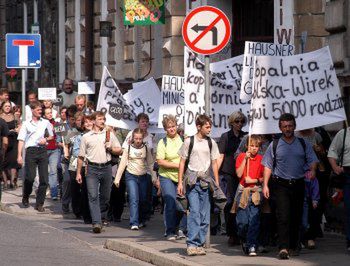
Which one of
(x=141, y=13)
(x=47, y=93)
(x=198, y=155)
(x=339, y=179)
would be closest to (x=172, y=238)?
(x=198, y=155)

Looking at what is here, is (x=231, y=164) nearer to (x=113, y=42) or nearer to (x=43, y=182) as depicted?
(x=43, y=182)

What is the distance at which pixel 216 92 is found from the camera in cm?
1755

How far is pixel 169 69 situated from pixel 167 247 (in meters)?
12.5

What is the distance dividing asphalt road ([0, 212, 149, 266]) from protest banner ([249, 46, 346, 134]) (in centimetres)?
218

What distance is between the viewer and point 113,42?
111ft

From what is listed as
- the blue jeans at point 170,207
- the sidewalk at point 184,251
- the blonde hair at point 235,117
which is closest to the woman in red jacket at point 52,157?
the sidewalk at point 184,251

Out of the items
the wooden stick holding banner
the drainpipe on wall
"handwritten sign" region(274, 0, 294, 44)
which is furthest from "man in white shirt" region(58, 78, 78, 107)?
the wooden stick holding banner

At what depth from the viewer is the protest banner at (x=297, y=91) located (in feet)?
51.3

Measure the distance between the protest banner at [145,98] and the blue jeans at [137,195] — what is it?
218 centimetres

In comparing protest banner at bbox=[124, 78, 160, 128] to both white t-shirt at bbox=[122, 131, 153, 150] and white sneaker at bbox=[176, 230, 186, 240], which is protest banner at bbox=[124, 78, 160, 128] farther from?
white sneaker at bbox=[176, 230, 186, 240]

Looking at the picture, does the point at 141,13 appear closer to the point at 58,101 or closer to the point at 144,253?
the point at 58,101

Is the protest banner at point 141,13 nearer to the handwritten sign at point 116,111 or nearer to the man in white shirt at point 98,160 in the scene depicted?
the handwritten sign at point 116,111

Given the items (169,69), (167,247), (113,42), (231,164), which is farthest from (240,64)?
(113,42)

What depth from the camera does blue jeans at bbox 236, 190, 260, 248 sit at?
50.8ft
